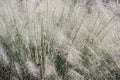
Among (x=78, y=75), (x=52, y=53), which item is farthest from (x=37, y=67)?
(x=78, y=75)

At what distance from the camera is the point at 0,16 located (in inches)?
116

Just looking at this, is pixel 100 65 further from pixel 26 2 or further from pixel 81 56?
pixel 26 2

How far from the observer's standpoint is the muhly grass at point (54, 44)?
2.62m

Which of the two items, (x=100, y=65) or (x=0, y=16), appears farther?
(x=0, y=16)

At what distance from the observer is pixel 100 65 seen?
2.70 meters

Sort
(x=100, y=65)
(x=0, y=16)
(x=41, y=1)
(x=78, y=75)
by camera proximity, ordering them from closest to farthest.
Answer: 1. (x=78, y=75)
2. (x=100, y=65)
3. (x=0, y=16)
4. (x=41, y=1)

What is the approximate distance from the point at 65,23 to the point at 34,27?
1.12ft

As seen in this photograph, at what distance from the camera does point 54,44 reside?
2756 mm

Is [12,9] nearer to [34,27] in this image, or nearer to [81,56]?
[34,27]

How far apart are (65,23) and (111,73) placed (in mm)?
687

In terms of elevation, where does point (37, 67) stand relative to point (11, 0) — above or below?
below

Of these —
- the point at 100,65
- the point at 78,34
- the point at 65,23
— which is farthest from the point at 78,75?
the point at 65,23

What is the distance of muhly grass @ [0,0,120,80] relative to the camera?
8.59 feet

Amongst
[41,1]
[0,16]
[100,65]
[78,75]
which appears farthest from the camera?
[41,1]
